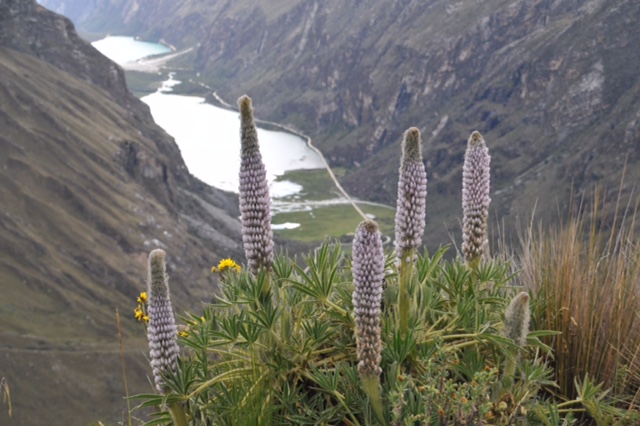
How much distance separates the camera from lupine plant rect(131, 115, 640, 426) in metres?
5.16

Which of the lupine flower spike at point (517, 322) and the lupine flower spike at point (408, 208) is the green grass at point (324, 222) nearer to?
the lupine flower spike at point (408, 208)

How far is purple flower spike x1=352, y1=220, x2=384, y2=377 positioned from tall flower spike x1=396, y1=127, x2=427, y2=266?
0.61 metres

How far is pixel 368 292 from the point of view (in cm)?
510

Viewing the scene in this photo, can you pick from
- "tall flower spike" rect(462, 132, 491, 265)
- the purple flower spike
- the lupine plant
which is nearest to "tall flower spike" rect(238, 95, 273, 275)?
the lupine plant

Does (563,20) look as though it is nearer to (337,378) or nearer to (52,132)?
(52,132)

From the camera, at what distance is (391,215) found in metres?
192

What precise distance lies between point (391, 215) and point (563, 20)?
210 ft

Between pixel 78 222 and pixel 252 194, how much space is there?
4415 inches

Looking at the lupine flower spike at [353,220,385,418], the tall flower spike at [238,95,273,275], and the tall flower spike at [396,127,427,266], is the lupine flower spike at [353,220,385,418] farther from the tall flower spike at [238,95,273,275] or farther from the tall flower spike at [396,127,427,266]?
the tall flower spike at [238,95,273,275]

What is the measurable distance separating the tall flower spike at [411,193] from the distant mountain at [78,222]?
64.6 metres

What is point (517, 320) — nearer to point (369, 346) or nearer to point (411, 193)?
point (369, 346)

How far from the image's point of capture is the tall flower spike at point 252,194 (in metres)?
5.71

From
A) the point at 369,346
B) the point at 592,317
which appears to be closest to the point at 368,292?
the point at 369,346

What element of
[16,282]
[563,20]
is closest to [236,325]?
[16,282]
